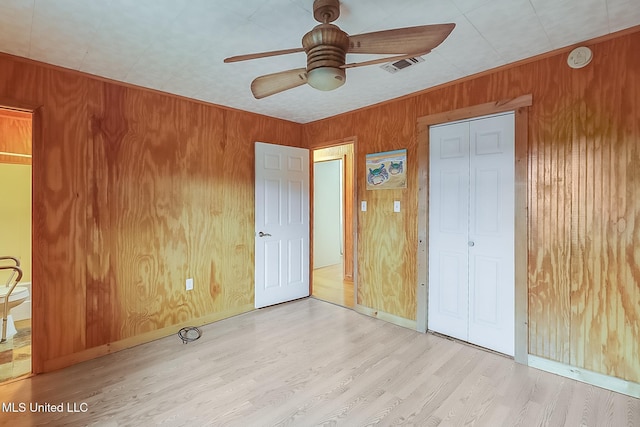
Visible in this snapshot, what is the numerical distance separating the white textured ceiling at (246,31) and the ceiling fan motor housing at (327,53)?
1.22 ft

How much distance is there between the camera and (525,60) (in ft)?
7.68

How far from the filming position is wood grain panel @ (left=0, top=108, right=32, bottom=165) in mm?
3354

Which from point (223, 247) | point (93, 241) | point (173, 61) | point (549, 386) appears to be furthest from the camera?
point (223, 247)

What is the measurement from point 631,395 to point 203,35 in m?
3.63

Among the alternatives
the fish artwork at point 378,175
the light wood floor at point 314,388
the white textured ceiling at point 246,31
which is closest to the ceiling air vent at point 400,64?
the white textured ceiling at point 246,31

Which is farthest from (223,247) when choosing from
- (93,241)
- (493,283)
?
(493,283)

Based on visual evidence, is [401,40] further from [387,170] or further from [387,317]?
[387,317]

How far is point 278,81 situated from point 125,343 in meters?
2.61

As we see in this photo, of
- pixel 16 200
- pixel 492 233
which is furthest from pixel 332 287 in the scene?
pixel 16 200

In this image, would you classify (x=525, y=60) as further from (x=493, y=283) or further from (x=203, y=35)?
(x=203, y=35)

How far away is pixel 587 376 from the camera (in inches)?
83.4

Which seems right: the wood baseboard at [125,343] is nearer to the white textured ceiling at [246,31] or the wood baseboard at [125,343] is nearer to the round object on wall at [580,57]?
the white textured ceiling at [246,31]

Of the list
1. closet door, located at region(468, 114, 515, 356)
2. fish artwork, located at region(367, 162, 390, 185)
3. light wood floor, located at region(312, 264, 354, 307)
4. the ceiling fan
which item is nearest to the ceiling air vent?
closet door, located at region(468, 114, 515, 356)

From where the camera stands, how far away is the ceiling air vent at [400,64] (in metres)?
2.31
